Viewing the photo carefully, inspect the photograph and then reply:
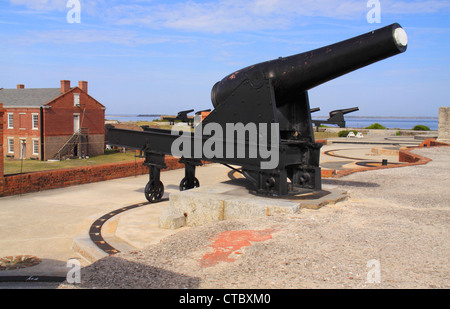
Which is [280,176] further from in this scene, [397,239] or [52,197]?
[52,197]

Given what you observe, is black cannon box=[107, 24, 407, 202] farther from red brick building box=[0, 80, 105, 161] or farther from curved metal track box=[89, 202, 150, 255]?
red brick building box=[0, 80, 105, 161]

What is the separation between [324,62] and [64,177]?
8466mm

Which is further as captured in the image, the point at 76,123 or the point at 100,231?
the point at 76,123

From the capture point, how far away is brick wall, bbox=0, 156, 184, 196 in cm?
1081

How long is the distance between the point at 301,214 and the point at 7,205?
22.3 ft

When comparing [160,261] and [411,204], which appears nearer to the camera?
[160,261]

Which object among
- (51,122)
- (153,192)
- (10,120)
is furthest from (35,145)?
(153,192)

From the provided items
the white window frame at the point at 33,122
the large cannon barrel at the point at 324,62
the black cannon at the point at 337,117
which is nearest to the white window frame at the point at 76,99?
the white window frame at the point at 33,122

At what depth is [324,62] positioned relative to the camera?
644 cm

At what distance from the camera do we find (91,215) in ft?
28.4

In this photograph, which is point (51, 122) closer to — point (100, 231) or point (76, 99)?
point (76, 99)

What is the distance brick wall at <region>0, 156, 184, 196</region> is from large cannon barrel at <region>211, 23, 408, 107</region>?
20.8 feet

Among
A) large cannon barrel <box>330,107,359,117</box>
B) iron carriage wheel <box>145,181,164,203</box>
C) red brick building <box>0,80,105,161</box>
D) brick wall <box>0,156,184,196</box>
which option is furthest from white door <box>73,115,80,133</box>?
large cannon barrel <box>330,107,359,117</box>
